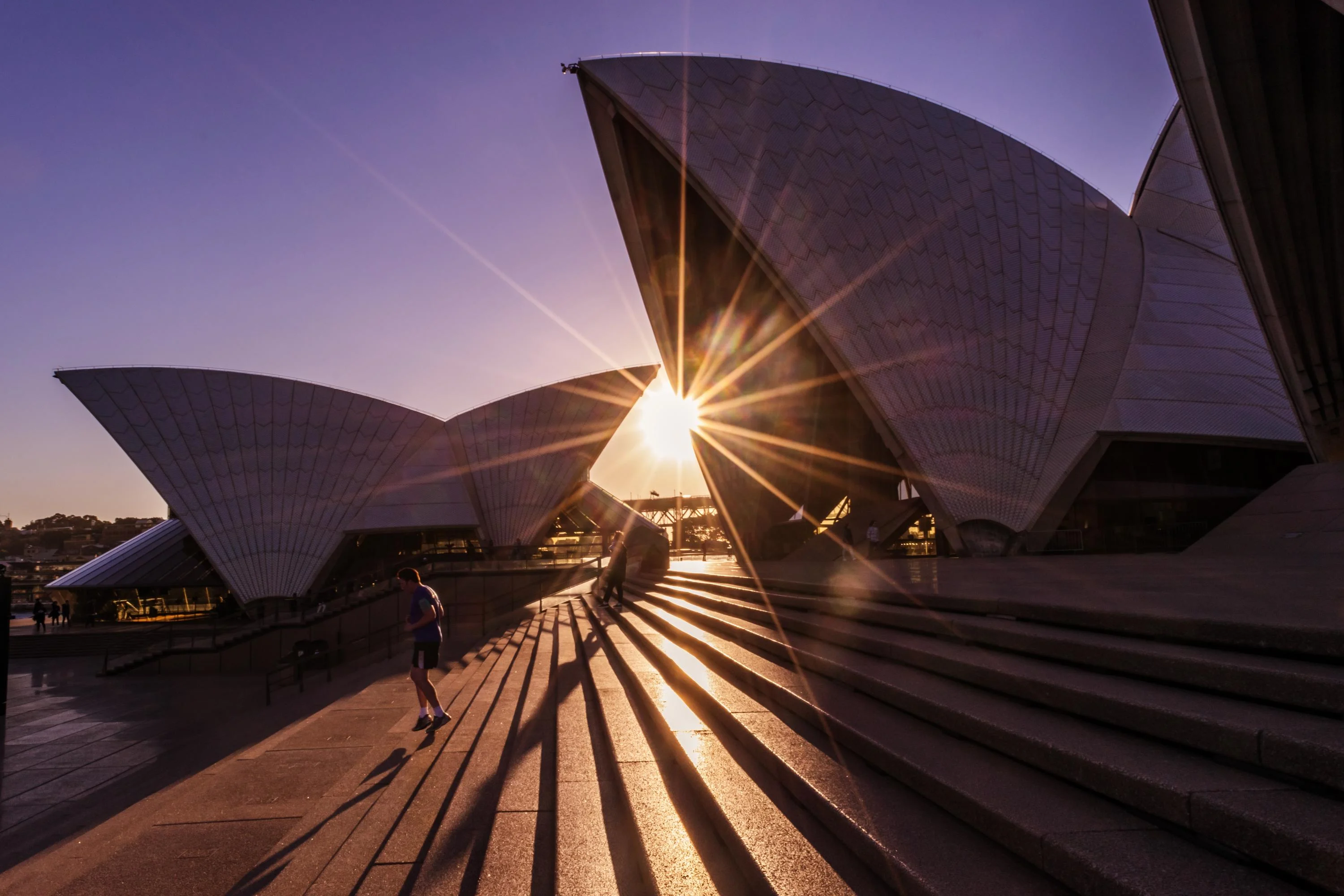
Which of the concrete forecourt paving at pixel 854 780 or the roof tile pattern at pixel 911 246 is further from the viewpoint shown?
the roof tile pattern at pixel 911 246

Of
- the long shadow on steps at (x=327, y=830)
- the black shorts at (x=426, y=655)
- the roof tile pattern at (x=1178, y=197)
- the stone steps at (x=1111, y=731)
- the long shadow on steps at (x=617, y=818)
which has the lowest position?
the long shadow on steps at (x=327, y=830)

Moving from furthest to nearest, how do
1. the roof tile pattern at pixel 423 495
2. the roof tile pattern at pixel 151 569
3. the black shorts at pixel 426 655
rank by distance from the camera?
the roof tile pattern at pixel 423 495 → the roof tile pattern at pixel 151 569 → the black shorts at pixel 426 655

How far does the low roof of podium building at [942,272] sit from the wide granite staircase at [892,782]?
11560mm

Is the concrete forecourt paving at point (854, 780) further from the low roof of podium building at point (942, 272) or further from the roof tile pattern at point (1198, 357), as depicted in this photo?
the roof tile pattern at point (1198, 357)

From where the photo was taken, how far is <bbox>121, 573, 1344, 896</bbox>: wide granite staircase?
7.11 ft

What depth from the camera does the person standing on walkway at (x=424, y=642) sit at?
662 cm

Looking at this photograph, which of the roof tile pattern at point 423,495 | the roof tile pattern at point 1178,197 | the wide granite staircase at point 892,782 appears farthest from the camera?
the roof tile pattern at point 423,495

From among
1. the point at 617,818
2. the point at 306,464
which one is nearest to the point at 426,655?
the point at 617,818

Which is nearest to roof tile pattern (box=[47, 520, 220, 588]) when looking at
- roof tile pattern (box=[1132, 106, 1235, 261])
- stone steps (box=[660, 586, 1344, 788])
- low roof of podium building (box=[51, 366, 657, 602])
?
low roof of podium building (box=[51, 366, 657, 602])

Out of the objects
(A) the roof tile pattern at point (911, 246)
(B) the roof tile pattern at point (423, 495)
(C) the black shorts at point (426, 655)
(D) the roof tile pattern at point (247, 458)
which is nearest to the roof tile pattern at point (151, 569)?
(D) the roof tile pattern at point (247, 458)

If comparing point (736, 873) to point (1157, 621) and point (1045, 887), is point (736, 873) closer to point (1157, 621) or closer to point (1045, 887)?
point (1045, 887)

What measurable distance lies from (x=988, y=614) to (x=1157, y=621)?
1703 millimetres

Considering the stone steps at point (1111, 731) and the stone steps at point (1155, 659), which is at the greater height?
the stone steps at point (1155, 659)

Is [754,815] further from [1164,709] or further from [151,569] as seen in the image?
[151,569]
